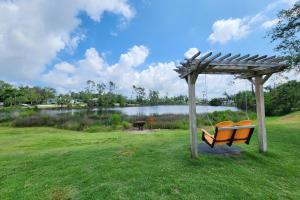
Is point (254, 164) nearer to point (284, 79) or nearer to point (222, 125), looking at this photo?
point (222, 125)

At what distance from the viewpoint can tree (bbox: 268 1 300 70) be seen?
→ 8859 mm

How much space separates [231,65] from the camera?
5332 mm

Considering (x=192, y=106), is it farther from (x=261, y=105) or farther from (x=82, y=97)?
(x=82, y=97)

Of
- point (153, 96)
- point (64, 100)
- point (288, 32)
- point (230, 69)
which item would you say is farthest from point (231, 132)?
point (153, 96)

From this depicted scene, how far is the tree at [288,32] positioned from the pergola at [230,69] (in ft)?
12.2

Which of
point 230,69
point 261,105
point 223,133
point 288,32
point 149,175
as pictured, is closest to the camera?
point 149,175

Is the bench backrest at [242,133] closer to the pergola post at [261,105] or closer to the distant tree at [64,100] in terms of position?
the pergola post at [261,105]

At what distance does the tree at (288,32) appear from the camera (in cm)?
886

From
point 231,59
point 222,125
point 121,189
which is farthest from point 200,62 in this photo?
point 121,189

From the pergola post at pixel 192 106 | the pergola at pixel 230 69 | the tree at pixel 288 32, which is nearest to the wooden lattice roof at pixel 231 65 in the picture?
the pergola at pixel 230 69

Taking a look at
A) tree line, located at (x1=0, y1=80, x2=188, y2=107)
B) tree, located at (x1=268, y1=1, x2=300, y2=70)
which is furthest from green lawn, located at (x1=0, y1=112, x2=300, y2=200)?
tree line, located at (x1=0, y1=80, x2=188, y2=107)

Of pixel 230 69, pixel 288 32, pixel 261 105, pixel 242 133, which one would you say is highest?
pixel 288 32

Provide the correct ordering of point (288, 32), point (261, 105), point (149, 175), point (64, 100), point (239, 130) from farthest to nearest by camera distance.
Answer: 1. point (64, 100)
2. point (288, 32)
3. point (261, 105)
4. point (239, 130)
5. point (149, 175)

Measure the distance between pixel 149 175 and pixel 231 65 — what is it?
307 centimetres
